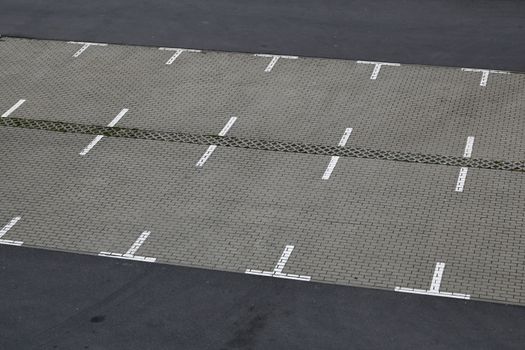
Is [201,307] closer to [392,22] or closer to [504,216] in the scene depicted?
[504,216]

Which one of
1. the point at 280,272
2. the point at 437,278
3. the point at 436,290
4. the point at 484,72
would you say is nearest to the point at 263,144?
the point at 280,272

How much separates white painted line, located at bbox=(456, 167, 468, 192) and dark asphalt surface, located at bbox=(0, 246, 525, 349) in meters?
3.69

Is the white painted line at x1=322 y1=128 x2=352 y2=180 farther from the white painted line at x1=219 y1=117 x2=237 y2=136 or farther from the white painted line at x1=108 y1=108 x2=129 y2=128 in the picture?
the white painted line at x1=108 y1=108 x2=129 y2=128

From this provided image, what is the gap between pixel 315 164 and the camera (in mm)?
19562

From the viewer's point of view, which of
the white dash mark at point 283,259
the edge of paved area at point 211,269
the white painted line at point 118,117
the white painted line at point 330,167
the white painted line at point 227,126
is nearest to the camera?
the edge of paved area at point 211,269

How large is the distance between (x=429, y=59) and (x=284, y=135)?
5.23 meters

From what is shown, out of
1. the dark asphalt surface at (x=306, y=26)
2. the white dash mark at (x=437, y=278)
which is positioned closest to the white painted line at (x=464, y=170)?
the white dash mark at (x=437, y=278)

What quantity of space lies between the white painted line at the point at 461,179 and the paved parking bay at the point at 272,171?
23 millimetres

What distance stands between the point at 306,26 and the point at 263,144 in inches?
262

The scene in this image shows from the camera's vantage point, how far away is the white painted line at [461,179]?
61.0 ft

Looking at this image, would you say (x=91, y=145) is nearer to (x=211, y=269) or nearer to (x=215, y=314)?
(x=211, y=269)

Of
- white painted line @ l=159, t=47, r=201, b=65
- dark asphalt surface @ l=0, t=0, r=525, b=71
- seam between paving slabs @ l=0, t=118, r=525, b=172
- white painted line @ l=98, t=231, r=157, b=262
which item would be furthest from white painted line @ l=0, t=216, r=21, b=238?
dark asphalt surface @ l=0, t=0, r=525, b=71

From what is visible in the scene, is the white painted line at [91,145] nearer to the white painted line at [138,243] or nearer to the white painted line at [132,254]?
the white painted line at [138,243]

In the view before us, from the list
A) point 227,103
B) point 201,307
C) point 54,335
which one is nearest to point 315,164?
point 227,103
